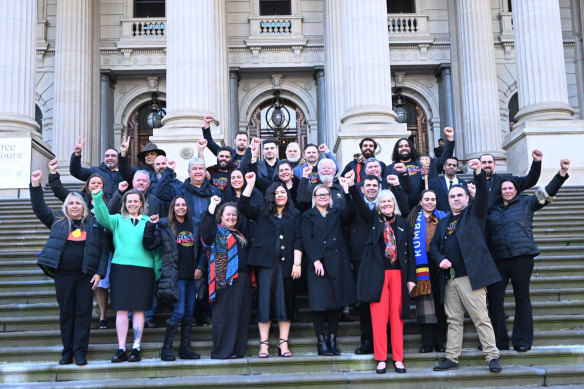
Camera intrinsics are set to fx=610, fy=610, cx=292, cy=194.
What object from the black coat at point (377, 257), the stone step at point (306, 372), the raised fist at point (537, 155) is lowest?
the stone step at point (306, 372)

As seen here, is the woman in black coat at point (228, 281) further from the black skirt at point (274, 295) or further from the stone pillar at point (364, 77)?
the stone pillar at point (364, 77)

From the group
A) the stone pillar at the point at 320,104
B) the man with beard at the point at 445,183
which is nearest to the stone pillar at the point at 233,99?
the stone pillar at the point at 320,104

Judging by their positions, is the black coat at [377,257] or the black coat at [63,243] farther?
the black coat at [63,243]

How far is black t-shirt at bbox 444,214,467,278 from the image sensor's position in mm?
6078

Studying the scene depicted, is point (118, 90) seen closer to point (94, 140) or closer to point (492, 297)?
point (94, 140)

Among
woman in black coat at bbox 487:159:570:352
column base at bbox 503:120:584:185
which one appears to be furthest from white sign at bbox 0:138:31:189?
column base at bbox 503:120:584:185

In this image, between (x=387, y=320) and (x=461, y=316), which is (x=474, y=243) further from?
(x=387, y=320)

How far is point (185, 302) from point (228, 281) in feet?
1.72

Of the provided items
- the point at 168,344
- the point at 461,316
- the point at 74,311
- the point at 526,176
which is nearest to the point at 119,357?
the point at 168,344

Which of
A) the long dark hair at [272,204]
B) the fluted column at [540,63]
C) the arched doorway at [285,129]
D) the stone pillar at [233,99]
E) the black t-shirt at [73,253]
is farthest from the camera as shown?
the arched doorway at [285,129]

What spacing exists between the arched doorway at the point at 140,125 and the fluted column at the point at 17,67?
7.57 m

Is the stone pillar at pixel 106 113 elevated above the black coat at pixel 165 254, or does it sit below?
above

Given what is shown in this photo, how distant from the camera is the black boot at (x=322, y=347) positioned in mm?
6230

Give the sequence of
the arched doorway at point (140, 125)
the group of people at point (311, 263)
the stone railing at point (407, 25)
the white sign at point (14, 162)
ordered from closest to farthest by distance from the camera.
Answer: the group of people at point (311, 263)
the white sign at point (14, 162)
the stone railing at point (407, 25)
the arched doorway at point (140, 125)
